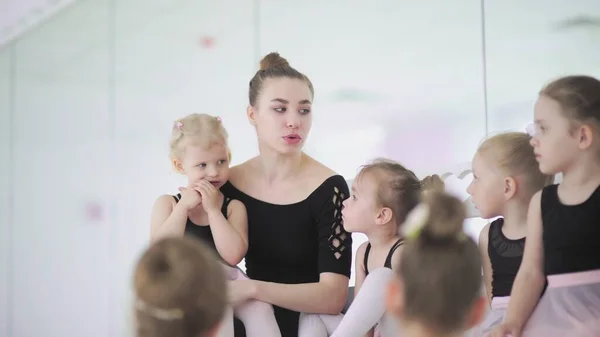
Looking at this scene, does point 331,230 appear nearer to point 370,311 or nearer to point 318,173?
point 318,173

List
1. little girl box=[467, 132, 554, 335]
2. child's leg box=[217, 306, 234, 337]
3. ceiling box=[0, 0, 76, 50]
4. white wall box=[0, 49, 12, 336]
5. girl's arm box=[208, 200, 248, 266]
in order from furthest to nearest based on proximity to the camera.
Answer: white wall box=[0, 49, 12, 336]
ceiling box=[0, 0, 76, 50]
girl's arm box=[208, 200, 248, 266]
child's leg box=[217, 306, 234, 337]
little girl box=[467, 132, 554, 335]

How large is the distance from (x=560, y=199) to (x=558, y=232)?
0.06m

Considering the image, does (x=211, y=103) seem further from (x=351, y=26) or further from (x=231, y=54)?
(x=351, y=26)

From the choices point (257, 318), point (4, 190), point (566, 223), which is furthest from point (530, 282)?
point (4, 190)

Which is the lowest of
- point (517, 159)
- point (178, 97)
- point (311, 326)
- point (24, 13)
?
point (311, 326)

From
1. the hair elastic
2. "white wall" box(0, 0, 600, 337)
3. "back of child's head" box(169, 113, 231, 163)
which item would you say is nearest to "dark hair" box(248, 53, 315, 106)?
"back of child's head" box(169, 113, 231, 163)

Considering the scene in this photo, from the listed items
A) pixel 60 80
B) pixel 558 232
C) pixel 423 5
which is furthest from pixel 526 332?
pixel 60 80

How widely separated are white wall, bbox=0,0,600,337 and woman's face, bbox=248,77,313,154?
517 millimetres

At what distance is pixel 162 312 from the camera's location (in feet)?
3.22

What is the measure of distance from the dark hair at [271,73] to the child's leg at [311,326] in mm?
488

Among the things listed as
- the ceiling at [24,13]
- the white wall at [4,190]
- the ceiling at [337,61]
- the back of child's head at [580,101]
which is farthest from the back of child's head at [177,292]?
the white wall at [4,190]

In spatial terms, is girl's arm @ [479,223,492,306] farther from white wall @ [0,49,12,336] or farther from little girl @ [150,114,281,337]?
white wall @ [0,49,12,336]

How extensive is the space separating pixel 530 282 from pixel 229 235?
65 cm

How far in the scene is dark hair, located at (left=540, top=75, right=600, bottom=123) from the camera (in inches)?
48.3
